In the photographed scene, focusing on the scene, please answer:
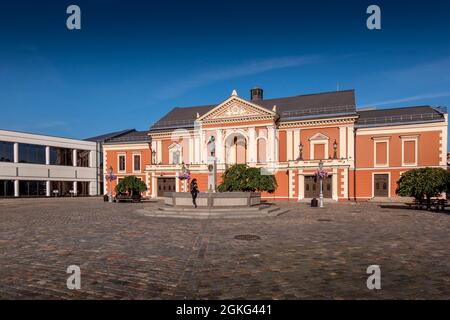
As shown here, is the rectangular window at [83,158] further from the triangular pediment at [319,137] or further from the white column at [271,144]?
the triangular pediment at [319,137]

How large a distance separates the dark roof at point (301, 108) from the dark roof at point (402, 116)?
322 centimetres

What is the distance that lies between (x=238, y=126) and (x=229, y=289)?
35.6m

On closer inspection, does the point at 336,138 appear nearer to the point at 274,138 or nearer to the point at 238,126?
the point at 274,138

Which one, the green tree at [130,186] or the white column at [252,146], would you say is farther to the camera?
the white column at [252,146]

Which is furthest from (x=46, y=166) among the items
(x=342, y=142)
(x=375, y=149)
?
(x=375, y=149)

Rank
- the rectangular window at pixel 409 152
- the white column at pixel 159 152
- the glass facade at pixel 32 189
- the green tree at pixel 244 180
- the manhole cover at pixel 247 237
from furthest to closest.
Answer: the white column at pixel 159 152
the glass facade at pixel 32 189
the rectangular window at pixel 409 152
the green tree at pixel 244 180
the manhole cover at pixel 247 237

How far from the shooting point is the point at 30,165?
45.0m

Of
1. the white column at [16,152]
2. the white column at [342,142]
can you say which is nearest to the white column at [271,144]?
the white column at [342,142]

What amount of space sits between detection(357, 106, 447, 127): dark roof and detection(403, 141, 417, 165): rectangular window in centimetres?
256

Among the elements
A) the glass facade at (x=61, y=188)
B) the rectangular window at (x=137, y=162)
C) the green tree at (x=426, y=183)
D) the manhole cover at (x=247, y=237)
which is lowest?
the glass facade at (x=61, y=188)

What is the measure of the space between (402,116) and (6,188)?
53.3 meters

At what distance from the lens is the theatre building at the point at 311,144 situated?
3512 centimetres

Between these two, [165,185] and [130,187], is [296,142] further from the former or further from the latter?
[130,187]

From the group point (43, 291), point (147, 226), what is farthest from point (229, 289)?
point (147, 226)
